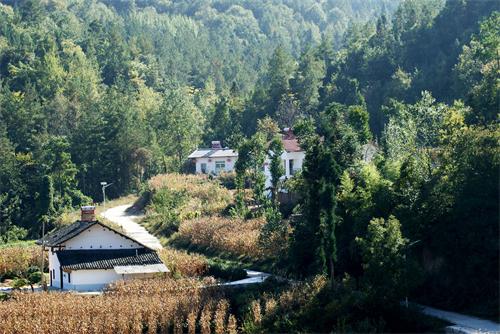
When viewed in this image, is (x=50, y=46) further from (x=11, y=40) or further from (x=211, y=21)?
(x=211, y=21)

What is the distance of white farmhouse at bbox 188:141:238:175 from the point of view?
7025cm

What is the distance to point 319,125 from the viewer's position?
6266cm

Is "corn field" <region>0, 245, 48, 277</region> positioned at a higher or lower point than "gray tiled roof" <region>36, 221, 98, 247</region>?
lower

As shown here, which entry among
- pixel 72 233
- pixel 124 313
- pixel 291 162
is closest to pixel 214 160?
pixel 291 162

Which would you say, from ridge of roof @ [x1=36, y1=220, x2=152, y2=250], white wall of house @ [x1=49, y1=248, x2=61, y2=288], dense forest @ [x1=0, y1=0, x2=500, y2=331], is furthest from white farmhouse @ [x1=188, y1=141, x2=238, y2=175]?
white wall of house @ [x1=49, y1=248, x2=61, y2=288]

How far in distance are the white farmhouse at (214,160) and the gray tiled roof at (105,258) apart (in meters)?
27.1

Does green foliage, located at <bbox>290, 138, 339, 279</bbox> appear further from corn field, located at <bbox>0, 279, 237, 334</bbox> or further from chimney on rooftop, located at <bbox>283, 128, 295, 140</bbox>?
chimney on rooftop, located at <bbox>283, 128, 295, 140</bbox>

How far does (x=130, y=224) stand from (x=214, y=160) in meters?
14.7

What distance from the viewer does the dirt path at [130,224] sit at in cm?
5097

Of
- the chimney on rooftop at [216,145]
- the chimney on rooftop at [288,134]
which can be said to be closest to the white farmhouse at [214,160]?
the chimney on rooftop at [216,145]

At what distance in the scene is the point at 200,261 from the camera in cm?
4219

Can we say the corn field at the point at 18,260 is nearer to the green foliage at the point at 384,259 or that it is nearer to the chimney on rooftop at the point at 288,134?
the chimney on rooftop at the point at 288,134

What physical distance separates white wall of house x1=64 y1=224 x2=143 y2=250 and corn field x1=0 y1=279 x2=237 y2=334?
6.44 metres

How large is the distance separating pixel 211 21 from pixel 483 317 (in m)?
151
